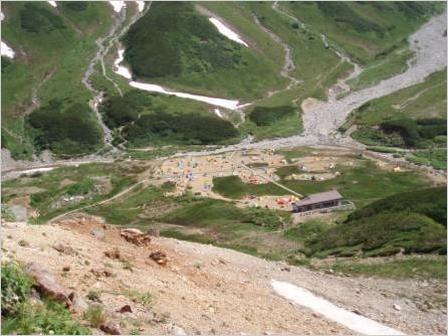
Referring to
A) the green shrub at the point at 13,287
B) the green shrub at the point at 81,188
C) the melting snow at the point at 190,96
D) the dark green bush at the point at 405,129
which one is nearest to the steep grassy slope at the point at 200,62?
the melting snow at the point at 190,96

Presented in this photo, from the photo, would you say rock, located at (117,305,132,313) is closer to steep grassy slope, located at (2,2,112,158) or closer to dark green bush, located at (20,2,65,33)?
steep grassy slope, located at (2,2,112,158)

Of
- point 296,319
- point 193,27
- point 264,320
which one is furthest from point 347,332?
point 193,27

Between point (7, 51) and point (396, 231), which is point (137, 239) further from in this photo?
point (7, 51)

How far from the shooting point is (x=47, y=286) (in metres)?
17.4

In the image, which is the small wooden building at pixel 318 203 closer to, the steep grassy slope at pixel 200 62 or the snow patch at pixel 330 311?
the snow patch at pixel 330 311

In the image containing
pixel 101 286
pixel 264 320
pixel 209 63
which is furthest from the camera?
pixel 209 63

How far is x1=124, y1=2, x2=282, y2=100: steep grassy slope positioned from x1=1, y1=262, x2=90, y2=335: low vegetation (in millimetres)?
159775

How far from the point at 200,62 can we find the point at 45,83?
4505 centimetres

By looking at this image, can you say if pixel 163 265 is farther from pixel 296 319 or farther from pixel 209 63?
pixel 209 63

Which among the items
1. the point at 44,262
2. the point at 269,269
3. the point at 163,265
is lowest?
the point at 269,269

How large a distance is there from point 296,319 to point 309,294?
23.3ft

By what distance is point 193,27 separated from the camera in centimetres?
19950

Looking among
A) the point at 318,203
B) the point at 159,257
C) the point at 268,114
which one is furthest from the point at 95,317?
the point at 268,114

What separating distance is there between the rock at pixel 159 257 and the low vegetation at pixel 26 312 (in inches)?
408
